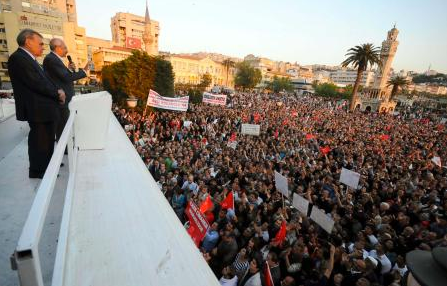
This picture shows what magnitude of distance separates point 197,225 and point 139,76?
22464 millimetres

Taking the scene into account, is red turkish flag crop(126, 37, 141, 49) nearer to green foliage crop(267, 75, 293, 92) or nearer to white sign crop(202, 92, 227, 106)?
green foliage crop(267, 75, 293, 92)

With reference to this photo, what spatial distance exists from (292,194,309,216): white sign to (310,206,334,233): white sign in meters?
0.27

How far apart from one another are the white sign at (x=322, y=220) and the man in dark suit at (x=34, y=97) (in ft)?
18.7

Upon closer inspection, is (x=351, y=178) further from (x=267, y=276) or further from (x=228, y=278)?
(x=228, y=278)

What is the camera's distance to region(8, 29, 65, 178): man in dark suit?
7.72 ft

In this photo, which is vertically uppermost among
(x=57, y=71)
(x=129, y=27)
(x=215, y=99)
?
(x=129, y=27)

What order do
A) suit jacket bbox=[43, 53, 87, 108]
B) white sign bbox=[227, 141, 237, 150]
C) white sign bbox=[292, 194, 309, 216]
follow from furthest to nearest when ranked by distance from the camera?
1. white sign bbox=[227, 141, 237, 150]
2. white sign bbox=[292, 194, 309, 216]
3. suit jacket bbox=[43, 53, 87, 108]

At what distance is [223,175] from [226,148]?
3040 millimetres

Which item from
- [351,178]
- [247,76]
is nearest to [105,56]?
[247,76]

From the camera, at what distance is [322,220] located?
20.0 feet

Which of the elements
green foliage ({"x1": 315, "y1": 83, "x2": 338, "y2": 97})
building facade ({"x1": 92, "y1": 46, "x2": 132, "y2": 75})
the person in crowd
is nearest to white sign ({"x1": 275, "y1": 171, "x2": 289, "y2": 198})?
the person in crowd

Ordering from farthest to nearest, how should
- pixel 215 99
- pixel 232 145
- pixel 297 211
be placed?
1. pixel 215 99
2. pixel 232 145
3. pixel 297 211

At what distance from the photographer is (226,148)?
12.2 meters

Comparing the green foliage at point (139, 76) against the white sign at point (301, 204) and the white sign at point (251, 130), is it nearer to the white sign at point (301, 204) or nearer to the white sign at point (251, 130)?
the white sign at point (251, 130)
